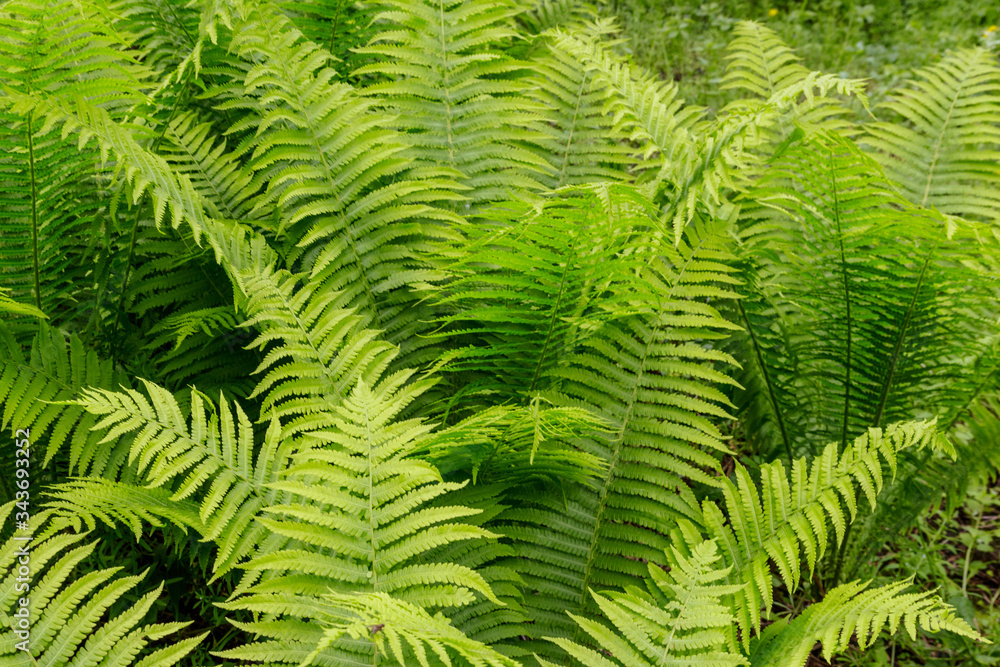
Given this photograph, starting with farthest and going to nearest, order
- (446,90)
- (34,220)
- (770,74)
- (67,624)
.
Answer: (770,74) → (446,90) → (34,220) → (67,624)

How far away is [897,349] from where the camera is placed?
173 centimetres

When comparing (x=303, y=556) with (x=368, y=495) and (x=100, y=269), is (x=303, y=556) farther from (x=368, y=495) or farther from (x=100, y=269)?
(x=100, y=269)

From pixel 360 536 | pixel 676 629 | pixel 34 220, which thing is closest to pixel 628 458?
pixel 676 629

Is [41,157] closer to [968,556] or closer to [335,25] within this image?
[335,25]

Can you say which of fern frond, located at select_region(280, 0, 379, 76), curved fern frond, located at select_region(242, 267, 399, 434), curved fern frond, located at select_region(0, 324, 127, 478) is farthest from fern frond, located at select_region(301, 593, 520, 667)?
fern frond, located at select_region(280, 0, 379, 76)

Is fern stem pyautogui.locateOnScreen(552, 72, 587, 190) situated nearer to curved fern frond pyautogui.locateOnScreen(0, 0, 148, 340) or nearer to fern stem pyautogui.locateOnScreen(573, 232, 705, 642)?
fern stem pyautogui.locateOnScreen(573, 232, 705, 642)

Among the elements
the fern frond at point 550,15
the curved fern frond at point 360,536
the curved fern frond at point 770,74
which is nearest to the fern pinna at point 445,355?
the curved fern frond at point 360,536

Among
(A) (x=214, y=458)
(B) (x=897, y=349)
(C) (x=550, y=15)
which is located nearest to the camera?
(A) (x=214, y=458)

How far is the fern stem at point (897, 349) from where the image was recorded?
1.64m

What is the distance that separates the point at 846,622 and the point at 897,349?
0.82m

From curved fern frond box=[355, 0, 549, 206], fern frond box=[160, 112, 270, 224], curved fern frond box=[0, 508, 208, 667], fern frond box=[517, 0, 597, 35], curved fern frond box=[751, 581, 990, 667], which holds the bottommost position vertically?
curved fern frond box=[0, 508, 208, 667]

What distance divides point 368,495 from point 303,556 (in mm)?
132

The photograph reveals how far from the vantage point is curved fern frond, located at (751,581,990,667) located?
1.11 metres

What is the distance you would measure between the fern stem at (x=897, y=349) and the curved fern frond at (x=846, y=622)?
0.63m
